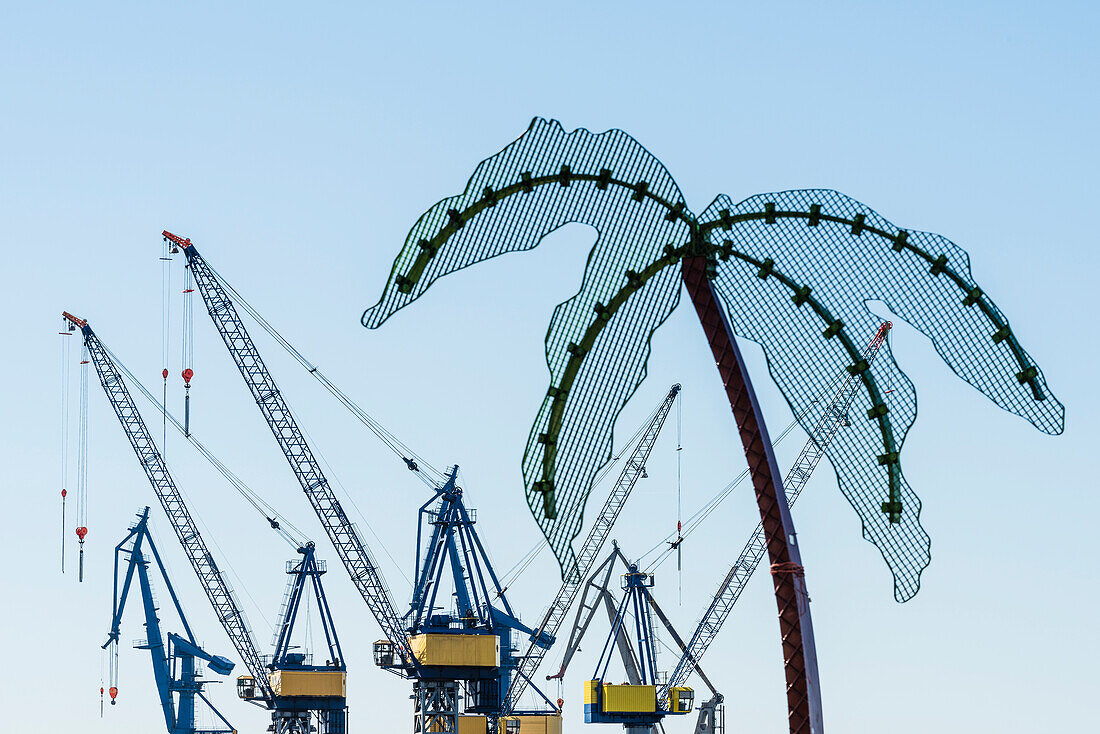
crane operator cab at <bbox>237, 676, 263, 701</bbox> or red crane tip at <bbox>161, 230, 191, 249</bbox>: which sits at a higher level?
red crane tip at <bbox>161, 230, 191, 249</bbox>

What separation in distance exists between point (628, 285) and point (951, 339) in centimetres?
562

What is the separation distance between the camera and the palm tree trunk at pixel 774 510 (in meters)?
34.7

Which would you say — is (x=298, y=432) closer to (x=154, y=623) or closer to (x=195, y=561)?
(x=195, y=561)

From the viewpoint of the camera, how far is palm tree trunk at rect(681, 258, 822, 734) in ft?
114

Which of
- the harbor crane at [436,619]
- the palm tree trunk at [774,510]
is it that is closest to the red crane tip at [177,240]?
the harbor crane at [436,619]

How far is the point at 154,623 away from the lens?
131625 mm

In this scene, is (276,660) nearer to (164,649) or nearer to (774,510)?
(164,649)

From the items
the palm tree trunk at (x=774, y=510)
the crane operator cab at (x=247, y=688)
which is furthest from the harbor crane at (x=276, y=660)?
the palm tree trunk at (x=774, y=510)

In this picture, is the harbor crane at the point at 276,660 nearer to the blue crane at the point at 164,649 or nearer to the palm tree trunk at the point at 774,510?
the blue crane at the point at 164,649

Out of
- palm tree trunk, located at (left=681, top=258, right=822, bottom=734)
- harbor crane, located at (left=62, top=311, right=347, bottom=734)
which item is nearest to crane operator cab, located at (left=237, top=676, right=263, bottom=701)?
harbor crane, located at (left=62, top=311, right=347, bottom=734)

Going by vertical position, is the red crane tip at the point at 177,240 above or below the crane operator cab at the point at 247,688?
A: above

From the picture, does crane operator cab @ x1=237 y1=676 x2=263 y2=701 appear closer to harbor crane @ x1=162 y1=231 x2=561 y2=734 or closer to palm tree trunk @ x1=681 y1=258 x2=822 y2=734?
harbor crane @ x1=162 y1=231 x2=561 y2=734

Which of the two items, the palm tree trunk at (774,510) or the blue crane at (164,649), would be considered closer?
the palm tree trunk at (774,510)

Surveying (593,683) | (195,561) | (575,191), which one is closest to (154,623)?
(195,561)
